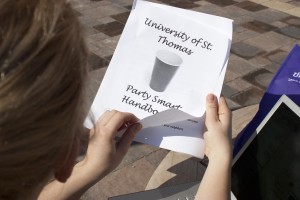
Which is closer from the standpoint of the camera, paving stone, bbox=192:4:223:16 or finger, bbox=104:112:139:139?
finger, bbox=104:112:139:139

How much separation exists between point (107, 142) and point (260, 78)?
246 centimetres

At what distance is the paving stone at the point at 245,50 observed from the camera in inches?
143

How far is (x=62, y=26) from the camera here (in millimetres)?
681

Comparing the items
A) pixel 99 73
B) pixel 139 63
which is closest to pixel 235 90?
pixel 99 73

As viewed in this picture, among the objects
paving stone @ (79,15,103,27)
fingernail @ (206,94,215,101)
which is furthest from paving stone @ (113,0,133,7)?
fingernail @ (206,94,215,101)

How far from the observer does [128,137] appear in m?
1.11

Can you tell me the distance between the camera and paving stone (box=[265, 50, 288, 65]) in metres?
3.60

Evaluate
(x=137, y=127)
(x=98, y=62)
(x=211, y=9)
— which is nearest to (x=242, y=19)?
(x=211, y=9)

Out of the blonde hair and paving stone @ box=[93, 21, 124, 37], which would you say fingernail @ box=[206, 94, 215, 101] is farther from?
paving stone @ box=[93, 21, 124, 37]

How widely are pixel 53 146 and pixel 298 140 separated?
645 millimetres

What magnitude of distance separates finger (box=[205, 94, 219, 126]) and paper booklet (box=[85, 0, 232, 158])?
0.06 ft

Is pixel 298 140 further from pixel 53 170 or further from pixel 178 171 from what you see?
pixel 53 170

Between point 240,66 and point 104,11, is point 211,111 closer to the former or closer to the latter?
point 240,66

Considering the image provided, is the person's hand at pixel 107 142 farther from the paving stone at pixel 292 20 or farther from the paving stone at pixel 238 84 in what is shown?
the paving stone at pixel 292 20
